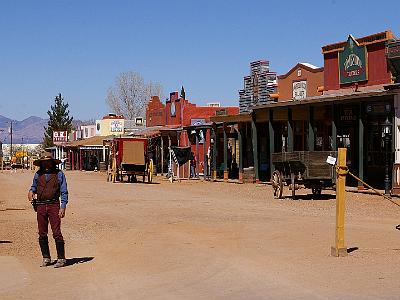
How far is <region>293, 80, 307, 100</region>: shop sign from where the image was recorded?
3500 cm

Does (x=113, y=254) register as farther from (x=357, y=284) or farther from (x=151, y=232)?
(x=357, y=284)

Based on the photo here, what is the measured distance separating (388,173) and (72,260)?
1626cm

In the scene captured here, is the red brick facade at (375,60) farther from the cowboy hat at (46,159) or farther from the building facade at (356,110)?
the cowboy hat at (46,159)

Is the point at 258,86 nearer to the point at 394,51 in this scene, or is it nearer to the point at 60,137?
Answer: the point at 394,51

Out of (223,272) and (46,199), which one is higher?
(46,199)

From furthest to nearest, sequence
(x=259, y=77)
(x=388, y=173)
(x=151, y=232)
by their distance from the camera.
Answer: (x=259, y=77)
(x=388, y=173)
(x=151, y=232)

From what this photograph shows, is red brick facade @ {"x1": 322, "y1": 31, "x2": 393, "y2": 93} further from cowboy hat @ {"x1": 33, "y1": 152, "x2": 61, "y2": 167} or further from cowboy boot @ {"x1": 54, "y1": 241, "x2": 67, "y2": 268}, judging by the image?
cowboy boot @ {"x1": 54, "y1": 241, "x2": 67, "y2": 268}

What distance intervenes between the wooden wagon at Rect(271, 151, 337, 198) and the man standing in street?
12943mm

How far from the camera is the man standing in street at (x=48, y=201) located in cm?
1028

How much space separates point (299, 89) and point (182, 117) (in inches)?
582

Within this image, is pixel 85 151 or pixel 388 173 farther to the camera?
pixel 85 151

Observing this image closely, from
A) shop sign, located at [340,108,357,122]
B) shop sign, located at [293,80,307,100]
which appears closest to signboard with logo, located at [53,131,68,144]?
shop sign, located at [293,80,307,100]

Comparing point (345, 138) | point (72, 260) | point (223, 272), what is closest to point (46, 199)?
point (72, 260)

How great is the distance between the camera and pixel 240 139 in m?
35.1
